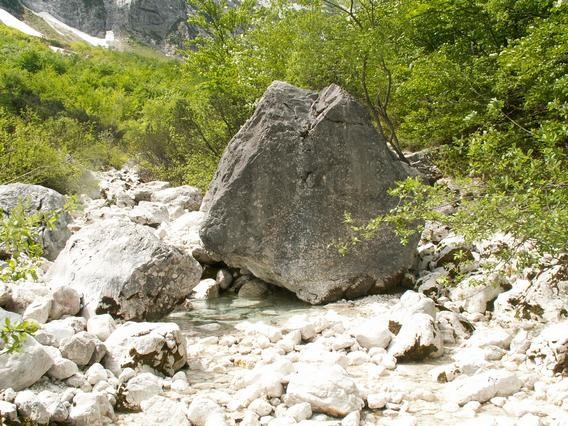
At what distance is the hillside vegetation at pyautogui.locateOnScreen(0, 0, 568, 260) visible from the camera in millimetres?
5801

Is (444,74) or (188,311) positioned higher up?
(444,74)

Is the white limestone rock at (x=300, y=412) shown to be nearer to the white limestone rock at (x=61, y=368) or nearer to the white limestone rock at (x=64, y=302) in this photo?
the white limestone rock at (x=61, y=368)

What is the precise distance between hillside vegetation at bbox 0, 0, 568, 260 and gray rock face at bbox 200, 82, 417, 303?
2.27 feet

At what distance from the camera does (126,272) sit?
8.01 m

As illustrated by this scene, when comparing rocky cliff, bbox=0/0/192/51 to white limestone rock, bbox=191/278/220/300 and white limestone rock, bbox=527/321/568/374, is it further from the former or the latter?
white limestone rock, bbox=527/321/568/374

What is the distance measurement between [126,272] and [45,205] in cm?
521

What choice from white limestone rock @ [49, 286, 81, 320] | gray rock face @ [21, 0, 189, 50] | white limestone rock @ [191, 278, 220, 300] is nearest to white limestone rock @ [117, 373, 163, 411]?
white limestone rock @ [49, 286, 81, 320]

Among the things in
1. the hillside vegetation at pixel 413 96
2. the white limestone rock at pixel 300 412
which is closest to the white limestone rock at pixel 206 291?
the hillside vegetation at pixel 413 96

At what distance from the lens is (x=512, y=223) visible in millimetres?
5434

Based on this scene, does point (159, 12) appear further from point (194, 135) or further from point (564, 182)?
point (564, 182)

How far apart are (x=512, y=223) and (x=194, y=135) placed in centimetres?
1885

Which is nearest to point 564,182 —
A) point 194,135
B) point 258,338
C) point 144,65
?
point 258,338

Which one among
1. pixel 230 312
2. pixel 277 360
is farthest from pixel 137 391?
pixel 230 312

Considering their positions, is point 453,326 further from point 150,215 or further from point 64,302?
point 150,215
